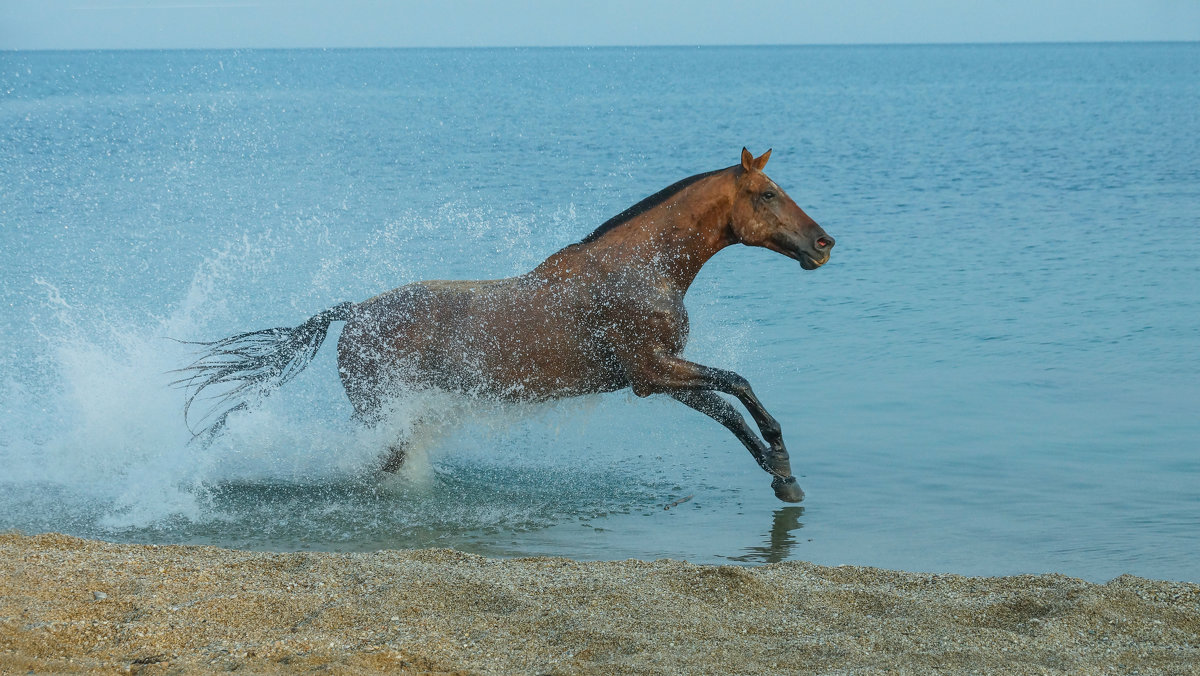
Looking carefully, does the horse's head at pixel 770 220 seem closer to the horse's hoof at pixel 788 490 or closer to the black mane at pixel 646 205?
the black mane at pixel 646 205

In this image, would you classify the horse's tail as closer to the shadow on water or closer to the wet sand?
the wet sand

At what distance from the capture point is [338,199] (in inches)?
868

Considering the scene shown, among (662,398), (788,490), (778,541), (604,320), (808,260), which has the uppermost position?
(808,260)

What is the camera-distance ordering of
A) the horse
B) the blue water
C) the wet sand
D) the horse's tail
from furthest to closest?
the horse's tail < the horse < the blue water < the wet sand

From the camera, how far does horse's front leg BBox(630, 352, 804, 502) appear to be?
6371 millimetres

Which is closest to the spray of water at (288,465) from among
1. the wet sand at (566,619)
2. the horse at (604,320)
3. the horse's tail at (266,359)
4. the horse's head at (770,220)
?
the horse's tail at (266,359)

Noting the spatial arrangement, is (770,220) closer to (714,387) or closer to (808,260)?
(808,260)

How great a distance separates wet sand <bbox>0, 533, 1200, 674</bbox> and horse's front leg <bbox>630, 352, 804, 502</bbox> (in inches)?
58.2

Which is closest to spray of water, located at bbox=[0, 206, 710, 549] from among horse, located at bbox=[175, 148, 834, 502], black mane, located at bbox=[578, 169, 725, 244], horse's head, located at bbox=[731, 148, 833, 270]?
horse, located at bbox=[175, 148, 834, 502]

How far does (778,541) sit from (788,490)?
0.54m

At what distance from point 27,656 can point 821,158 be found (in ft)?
101

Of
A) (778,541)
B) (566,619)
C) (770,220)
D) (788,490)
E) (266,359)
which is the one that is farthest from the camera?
(266,359)

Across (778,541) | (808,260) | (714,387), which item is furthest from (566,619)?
(808,260)

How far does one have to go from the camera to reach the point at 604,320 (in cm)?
643
